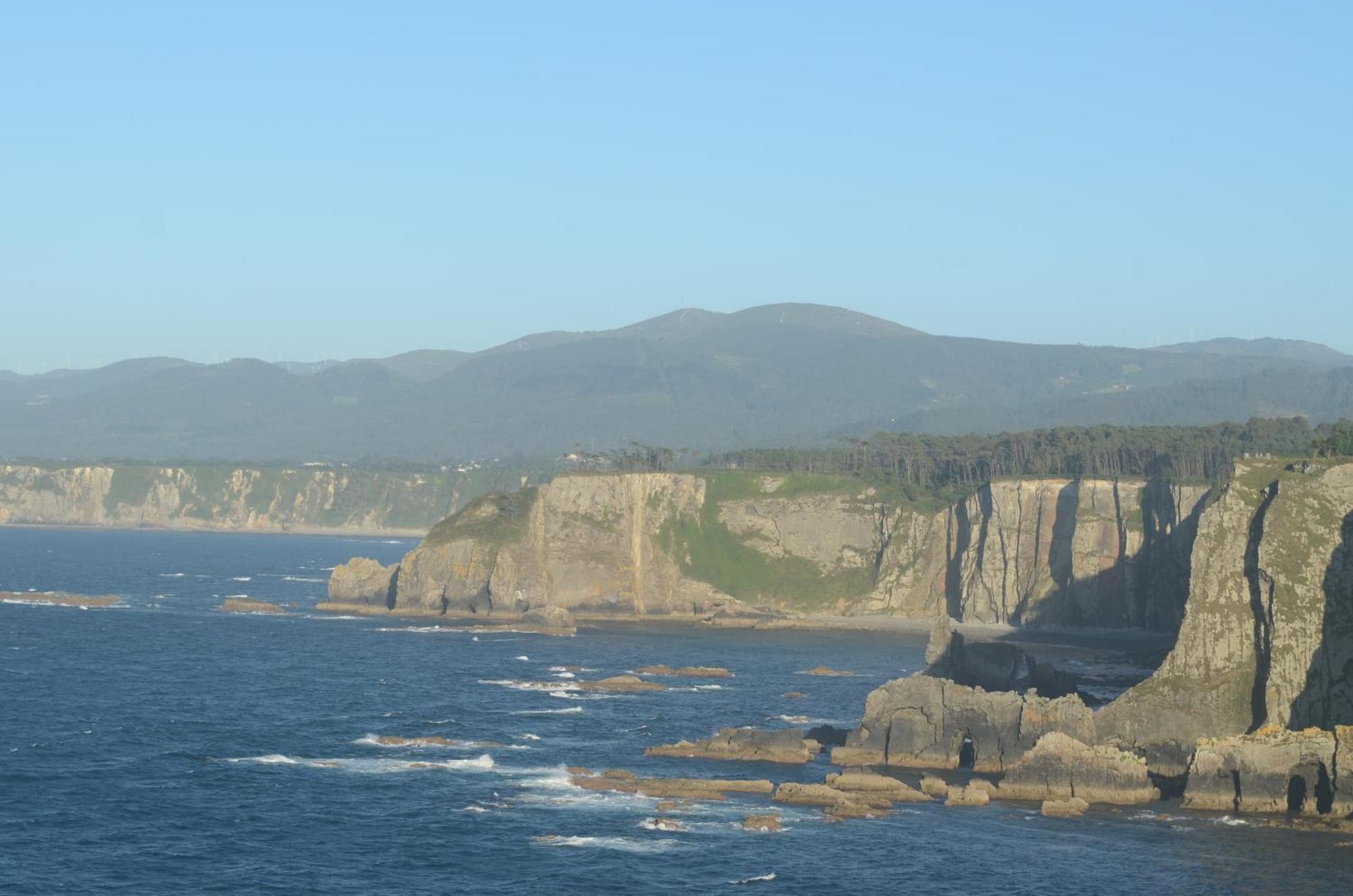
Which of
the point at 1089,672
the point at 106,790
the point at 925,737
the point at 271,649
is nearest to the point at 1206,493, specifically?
the point at 1089,672

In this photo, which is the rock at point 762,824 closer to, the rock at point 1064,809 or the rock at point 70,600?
the rock at point 1064,809

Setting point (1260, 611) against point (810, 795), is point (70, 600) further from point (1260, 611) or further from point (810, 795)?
point (1260, 611)

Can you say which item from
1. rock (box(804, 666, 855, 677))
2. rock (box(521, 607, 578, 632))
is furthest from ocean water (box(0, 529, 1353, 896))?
rock (box(521, 607, 578, 632))

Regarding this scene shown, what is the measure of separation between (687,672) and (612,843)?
61.8 m

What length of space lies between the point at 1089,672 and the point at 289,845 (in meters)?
84.0

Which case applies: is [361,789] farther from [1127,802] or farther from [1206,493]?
[1206,493]

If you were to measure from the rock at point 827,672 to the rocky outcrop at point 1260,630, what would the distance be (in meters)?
47.2

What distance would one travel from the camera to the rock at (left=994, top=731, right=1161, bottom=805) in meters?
91.8

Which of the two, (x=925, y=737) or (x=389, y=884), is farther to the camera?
(x=925, y=737)

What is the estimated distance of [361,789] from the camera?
92500 millimetres

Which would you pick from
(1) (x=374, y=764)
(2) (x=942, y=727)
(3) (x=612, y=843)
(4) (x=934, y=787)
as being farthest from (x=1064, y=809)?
(1) (x=374, y=764)

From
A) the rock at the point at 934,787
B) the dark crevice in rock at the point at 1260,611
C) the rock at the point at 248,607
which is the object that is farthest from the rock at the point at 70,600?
the dark crevice in rock at the point at 1260,611

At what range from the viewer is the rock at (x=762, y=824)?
84.2 meters

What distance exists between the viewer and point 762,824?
84.6 metres
